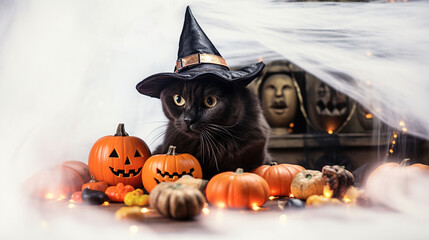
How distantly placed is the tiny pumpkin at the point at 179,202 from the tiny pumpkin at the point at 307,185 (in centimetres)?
40

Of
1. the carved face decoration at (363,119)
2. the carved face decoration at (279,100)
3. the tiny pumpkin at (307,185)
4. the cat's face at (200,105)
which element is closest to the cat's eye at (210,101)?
the cat's face at (200,105)

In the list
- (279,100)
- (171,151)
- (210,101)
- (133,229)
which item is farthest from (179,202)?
(279,100)

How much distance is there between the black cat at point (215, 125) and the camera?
1277mm

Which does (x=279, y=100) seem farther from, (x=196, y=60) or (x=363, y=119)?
(x=196, y=60)

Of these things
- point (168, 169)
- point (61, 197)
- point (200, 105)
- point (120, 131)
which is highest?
point (200, 105)

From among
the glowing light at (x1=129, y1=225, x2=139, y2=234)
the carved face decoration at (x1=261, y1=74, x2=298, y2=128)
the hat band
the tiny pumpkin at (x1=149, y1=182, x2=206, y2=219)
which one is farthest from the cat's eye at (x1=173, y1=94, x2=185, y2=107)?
the carved face decoration at (x1=261, y1=74, x2=298, y2=128)

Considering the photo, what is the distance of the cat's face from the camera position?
127 cm

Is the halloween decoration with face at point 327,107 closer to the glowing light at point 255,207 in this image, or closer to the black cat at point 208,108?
the black cat at point 208,108

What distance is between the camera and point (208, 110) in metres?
1.29

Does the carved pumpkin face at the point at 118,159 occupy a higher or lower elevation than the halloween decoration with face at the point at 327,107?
lower

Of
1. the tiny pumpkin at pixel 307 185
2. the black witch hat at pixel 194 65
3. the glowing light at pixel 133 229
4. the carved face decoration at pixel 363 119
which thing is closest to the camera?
the glowing light at pixel 133 229

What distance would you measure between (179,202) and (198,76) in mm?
484

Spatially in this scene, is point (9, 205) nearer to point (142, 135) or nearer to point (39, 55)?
point (39, 55)

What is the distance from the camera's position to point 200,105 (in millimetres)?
1293
